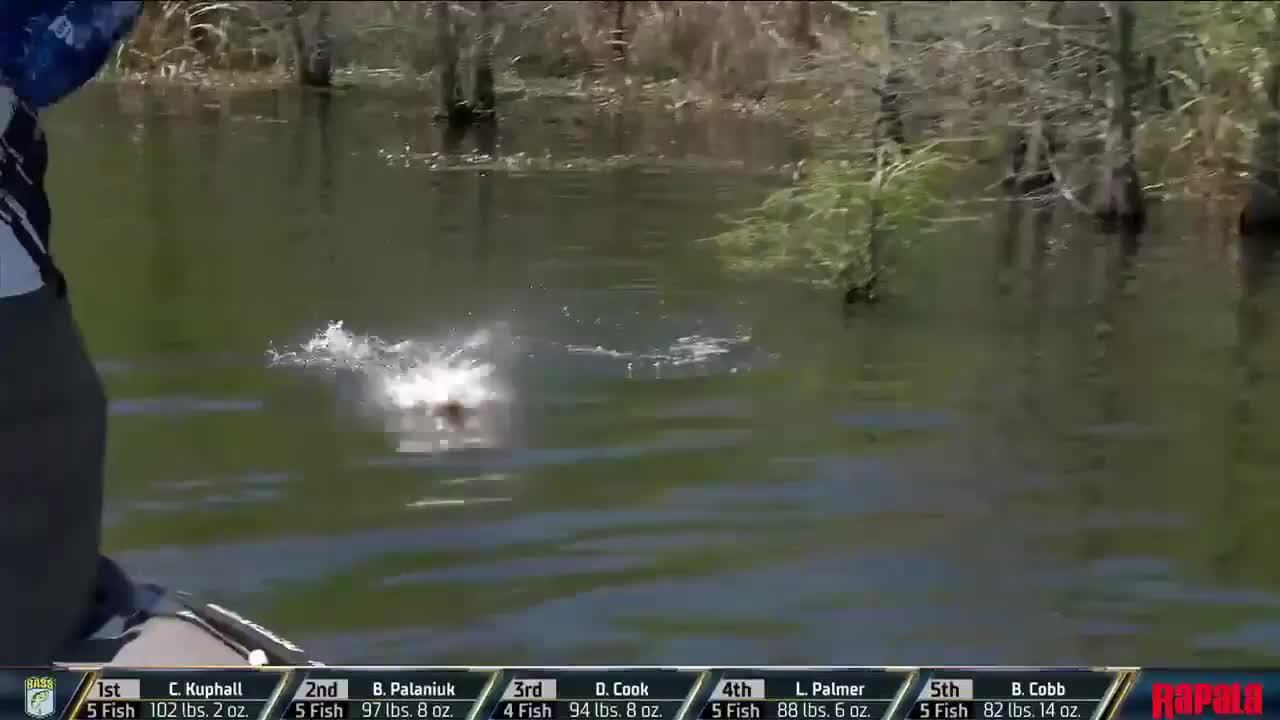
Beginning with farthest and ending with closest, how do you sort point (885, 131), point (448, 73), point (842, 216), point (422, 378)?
point (885, 131) < point (842, 216) < point (448, 73) < point (422, 378)

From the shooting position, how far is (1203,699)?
11.2ft

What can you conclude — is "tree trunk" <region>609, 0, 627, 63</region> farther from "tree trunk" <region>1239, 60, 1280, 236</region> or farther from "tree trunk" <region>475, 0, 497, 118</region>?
"tree trunk" <region>1239, 60, 1280, 236</region>

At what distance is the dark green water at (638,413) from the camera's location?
409 cm

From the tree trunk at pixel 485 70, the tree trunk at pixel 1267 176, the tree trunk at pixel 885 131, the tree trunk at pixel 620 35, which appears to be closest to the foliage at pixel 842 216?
the tree trunk at pixel 885 131

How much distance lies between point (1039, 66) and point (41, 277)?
16.5 ft

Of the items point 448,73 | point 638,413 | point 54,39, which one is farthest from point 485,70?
point 54,39

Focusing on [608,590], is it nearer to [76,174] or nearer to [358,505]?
[358,505]

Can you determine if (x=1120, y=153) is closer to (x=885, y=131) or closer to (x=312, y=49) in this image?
(x=885, y=131)

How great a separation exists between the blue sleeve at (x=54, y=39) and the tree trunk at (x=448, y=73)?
2533 millimetres

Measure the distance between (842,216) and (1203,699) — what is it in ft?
11.4

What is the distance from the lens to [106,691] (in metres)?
3.40

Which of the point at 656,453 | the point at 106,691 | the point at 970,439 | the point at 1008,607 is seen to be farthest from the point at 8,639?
the point at 970,439

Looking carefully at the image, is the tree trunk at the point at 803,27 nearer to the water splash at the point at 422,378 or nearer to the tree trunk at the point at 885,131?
the tree trunk at the point at 885,131

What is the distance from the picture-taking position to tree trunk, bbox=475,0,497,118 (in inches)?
244
